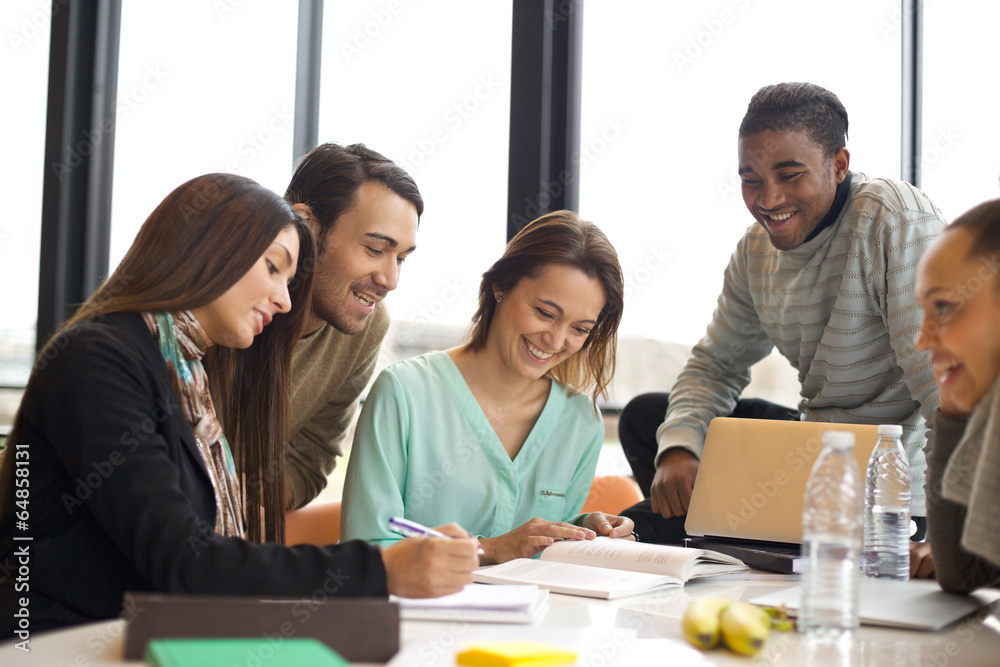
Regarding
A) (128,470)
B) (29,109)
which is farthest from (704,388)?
(29,109)

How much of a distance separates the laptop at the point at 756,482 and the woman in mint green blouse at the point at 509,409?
180mm

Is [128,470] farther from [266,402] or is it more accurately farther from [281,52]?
[281,52]

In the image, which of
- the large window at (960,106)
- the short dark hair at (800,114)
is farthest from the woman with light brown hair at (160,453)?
the large window at (960,106)

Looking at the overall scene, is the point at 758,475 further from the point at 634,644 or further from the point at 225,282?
the point at 225,282

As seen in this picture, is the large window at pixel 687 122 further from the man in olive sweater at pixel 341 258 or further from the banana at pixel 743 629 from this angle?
the banana at pixel 743 629

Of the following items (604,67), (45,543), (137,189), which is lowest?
(45,543)

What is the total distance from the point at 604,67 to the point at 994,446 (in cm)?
219

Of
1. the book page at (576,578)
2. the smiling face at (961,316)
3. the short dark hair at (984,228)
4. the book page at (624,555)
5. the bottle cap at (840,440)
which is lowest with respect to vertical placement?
the book page at (576,578)

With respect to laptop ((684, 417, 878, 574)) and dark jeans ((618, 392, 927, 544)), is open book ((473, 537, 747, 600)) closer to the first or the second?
laptop ((684, 417, 878, 574))

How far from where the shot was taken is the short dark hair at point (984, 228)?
3.22 ft

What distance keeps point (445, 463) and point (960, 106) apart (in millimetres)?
1849

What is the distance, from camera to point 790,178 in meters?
2.12

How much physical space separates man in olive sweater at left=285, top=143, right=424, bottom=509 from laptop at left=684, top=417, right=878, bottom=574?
931mm

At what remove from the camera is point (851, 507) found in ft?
3.27
